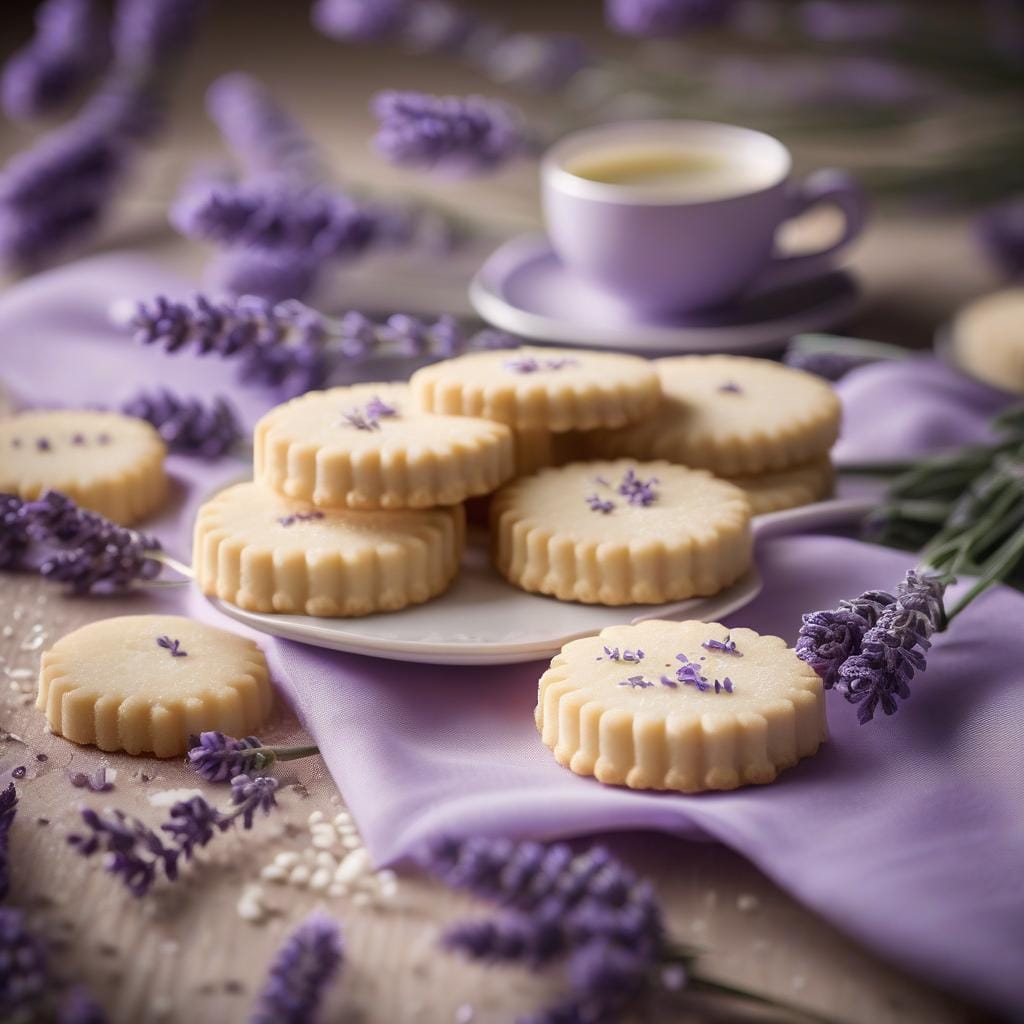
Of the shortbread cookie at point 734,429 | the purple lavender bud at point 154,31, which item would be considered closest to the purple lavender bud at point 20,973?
the shortbread cookie at point 734,429

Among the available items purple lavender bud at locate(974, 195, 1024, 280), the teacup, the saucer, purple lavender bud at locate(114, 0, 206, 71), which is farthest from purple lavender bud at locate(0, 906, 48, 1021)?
purple lavender bud at locate(114, 0, 206, 71)

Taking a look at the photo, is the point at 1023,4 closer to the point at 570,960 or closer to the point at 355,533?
the point at 355,533

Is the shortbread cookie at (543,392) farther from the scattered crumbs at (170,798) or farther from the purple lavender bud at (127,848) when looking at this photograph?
the purple lavender bud at (127,848)

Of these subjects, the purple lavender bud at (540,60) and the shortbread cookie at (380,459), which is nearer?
the shortbread cookie at (380,459)

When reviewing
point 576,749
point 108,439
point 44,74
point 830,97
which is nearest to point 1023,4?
point 830,97

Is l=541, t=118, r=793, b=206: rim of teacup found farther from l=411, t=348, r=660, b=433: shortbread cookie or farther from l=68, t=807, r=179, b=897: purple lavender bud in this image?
l=68, t=807, r=179, b=897: purple lavender bud

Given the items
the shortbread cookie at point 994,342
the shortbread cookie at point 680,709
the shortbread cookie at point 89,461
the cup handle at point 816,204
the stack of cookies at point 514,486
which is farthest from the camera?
the cup handle at point 816,204

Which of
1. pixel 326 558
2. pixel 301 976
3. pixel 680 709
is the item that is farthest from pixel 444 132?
pixel 301 976
